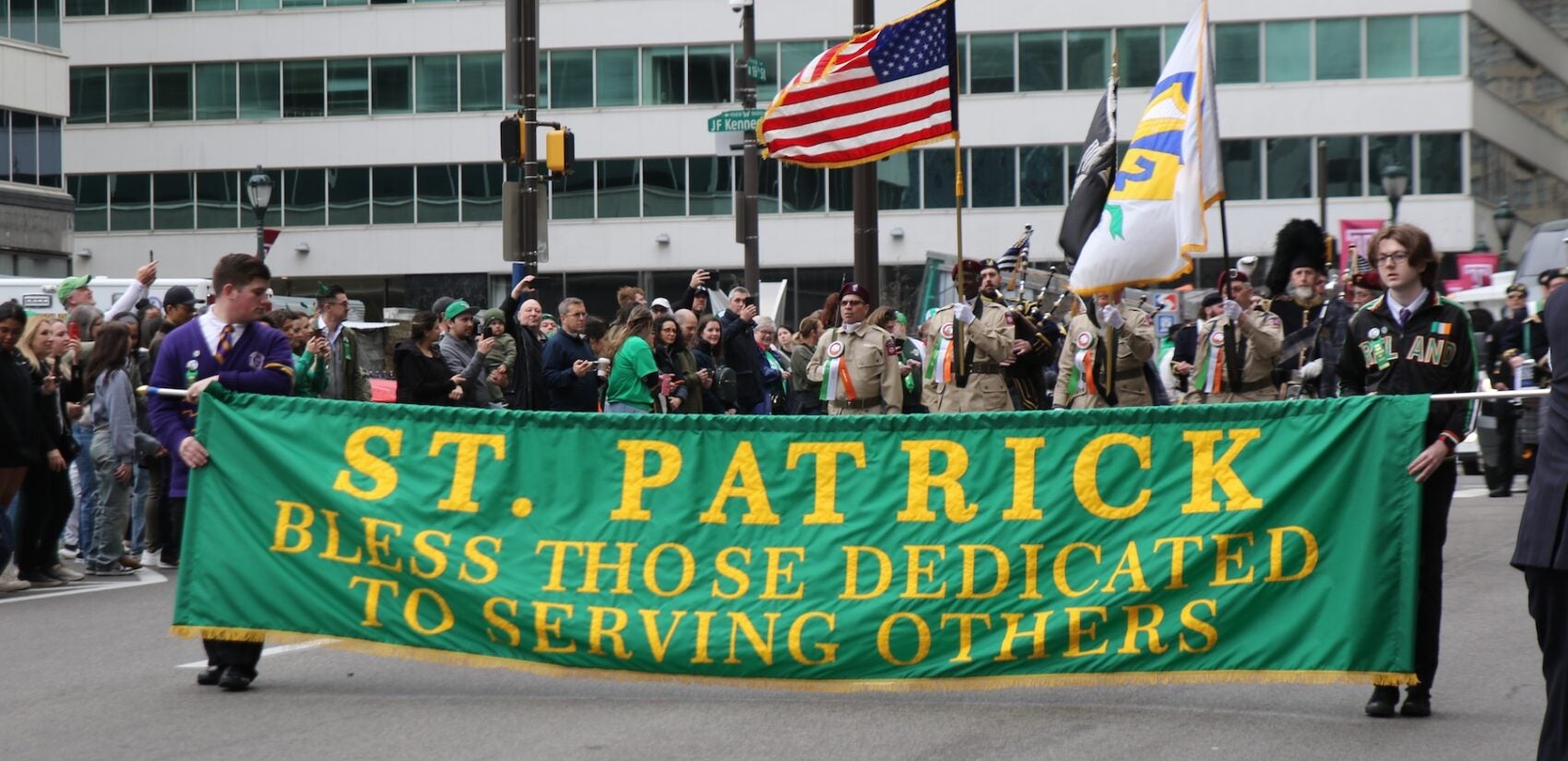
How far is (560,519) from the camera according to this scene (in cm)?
802

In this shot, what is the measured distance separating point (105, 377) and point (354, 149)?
38254 mm

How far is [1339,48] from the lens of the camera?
45.8 m

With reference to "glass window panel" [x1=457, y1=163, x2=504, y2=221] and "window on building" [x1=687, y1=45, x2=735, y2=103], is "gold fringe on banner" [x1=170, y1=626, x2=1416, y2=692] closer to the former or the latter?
"window on building" [x1=687, y1=45, x2=735, y2=103]

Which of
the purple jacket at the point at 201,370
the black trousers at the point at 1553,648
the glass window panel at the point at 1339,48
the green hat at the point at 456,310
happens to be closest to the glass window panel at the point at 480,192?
the glass window panel at the point at 1339,48

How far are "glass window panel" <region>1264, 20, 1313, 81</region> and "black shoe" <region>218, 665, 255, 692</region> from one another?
135ft

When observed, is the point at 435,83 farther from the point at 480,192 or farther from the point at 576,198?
the point at 576,198

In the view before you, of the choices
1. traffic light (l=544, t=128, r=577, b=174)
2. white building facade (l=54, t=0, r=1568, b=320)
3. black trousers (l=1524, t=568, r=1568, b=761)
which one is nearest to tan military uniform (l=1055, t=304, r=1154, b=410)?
black trousers (l=1524, t=568, r=1568, b=761)

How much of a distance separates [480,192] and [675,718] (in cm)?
4348

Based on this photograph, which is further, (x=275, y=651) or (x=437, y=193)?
(x=437, y=193)

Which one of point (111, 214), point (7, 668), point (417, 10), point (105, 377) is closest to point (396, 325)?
point (105, 377)

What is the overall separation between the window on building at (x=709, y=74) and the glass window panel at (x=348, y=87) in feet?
27.8

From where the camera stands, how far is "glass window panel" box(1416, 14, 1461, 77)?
4569 cm

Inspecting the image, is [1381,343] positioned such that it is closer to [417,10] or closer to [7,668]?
[7,668]

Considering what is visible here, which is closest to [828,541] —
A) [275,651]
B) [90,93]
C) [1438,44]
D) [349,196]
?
[275,651]
